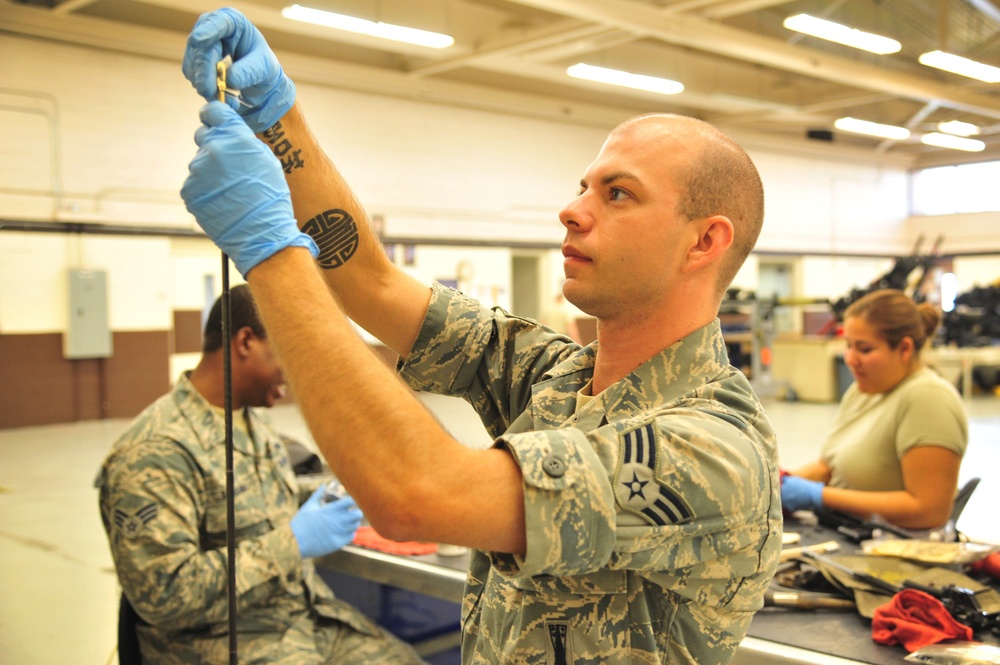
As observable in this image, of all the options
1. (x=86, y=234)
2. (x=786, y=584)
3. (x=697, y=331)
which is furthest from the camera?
(x=86, y=234)

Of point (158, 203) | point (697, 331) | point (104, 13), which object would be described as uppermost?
point (104, 13)

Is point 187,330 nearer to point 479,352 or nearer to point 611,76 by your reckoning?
point 611,76

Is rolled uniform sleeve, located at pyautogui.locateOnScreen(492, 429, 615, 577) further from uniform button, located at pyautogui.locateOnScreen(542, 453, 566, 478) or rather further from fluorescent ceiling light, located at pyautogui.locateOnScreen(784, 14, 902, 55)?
fluorescent ceiling light, located at pyautogui.locateOnScreen(784, 14, 902, 55)

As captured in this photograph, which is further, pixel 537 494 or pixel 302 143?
pixel 302 143

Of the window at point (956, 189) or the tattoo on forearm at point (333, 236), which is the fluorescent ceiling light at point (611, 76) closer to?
the tattoo on forearm at point (333, 236)

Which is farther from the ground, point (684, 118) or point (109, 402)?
point (684, 118)

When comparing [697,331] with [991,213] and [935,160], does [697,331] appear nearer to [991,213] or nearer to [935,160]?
[991,213]

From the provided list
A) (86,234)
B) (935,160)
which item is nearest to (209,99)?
(86,234)

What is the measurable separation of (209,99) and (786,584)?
1.81m

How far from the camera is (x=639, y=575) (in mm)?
1116

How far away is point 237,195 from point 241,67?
0.27 metres

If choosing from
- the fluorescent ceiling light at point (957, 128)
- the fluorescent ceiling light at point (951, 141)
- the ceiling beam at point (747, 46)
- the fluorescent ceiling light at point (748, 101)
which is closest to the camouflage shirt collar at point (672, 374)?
the ceiling beam at point (747, 46)

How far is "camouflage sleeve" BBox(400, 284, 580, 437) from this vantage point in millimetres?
1448

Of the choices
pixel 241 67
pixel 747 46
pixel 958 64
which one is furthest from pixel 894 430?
pixel 747 46
